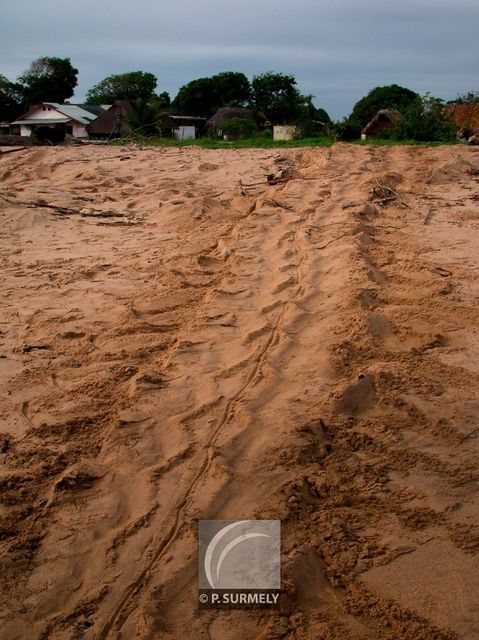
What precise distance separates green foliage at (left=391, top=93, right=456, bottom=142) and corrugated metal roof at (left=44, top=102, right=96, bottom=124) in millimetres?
21194

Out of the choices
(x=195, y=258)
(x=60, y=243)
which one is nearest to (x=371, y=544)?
(x=195, y=258)

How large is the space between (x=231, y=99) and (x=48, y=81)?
13829 millimetres

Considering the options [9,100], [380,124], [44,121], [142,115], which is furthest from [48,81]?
[380,124]

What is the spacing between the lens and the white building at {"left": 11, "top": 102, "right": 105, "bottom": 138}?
106ft

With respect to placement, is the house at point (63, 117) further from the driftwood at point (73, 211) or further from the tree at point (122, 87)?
the driftwood at point (73, 211)

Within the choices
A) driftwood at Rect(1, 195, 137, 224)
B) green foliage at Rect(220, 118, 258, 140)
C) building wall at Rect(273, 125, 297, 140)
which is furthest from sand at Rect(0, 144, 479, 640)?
green foliage at Rect(220, 118, 258, 140)

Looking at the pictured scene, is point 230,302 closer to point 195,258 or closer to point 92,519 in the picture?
point 195,258

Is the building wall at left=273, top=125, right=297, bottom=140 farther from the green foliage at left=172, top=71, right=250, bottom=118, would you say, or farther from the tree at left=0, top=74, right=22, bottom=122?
the tree at left=0, top=74, right=22, bottom=122

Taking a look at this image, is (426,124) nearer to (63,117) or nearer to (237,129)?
(237,129)

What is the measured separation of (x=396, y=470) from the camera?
95.0 inches

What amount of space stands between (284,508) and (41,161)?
970cm

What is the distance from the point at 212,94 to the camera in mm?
37562

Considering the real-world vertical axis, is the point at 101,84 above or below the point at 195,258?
above

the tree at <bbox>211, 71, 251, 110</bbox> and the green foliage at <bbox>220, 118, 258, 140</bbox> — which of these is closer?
the green foliage at <bbox>220, 118, 258, 140</bbox>
